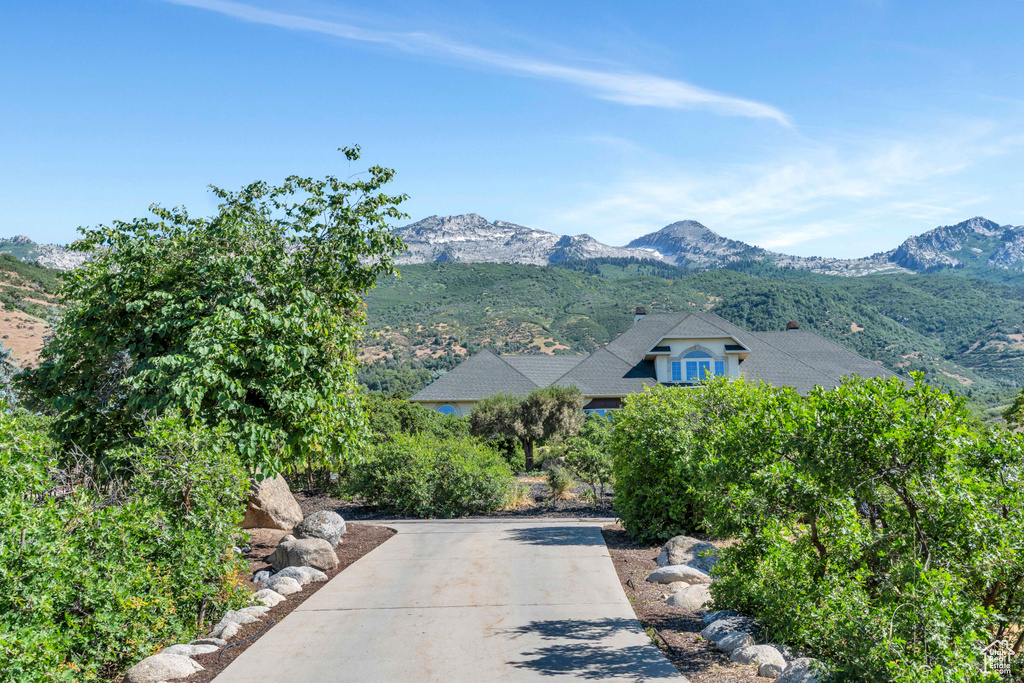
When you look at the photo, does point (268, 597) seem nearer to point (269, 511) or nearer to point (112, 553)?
point (112, 553)

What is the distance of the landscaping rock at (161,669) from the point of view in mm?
5719

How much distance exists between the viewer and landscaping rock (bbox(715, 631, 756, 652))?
20.7 feet

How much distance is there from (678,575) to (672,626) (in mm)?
1896

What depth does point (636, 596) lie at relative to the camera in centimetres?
862

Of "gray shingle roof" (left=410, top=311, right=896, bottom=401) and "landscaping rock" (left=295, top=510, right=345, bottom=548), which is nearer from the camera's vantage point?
"landscaping rock" (left=295, top=510, right=345, bottom=548)

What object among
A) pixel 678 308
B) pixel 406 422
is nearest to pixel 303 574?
pixel 406 422

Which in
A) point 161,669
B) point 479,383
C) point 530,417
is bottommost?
point 161,669

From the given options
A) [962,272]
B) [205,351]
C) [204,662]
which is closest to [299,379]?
[205,351]

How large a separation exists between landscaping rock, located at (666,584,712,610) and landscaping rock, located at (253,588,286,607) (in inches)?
190

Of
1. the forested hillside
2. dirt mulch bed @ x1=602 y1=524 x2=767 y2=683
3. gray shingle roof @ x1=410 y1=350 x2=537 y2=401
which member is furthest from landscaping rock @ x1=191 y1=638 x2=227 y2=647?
the forested hillside

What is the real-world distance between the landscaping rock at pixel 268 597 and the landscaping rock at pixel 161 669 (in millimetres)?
2112

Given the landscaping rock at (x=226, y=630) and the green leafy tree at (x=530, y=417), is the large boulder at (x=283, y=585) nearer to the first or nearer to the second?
the landscaping rock at (x=226, y=630)

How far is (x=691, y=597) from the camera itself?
8203 millimetres

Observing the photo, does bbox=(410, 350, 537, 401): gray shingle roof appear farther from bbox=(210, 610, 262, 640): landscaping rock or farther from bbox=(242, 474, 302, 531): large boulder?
bbox=(210, 610, 262, 640): landscaping rock
